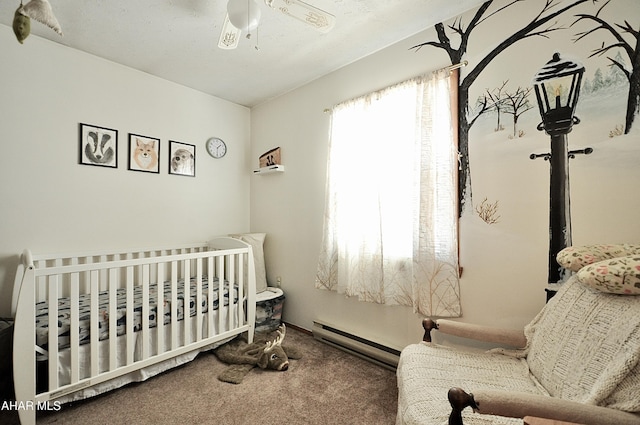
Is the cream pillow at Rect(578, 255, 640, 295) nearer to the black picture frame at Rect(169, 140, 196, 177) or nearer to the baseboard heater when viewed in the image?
the baseboard heater

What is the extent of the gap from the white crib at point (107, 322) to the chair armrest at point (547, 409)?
6.06 feet

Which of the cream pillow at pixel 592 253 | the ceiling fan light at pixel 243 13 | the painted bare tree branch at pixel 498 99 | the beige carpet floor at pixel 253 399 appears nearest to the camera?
the cream pillow at pixel 592 253

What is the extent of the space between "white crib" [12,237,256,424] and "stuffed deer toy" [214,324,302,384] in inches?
4.6

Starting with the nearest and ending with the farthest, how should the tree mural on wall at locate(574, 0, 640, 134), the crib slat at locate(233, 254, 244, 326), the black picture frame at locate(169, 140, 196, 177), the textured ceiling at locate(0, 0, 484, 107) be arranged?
the tree mural on wall at locate(574, 0, 640, 134) < the textured ceiling at locate(0, 0, 484, 107) < the crib slat at locate(233, 254, 244, 326) < the black picture frame at locate(169, 140, 196, 177)

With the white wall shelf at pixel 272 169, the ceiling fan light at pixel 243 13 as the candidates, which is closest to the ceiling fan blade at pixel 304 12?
the ceiling fan light at pixel 243 13

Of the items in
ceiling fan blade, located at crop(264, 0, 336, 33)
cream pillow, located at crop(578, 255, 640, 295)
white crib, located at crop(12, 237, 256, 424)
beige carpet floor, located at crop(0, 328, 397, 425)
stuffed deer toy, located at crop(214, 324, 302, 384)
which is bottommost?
beige carpet floor, located at crop(0, 328, 397, 425)

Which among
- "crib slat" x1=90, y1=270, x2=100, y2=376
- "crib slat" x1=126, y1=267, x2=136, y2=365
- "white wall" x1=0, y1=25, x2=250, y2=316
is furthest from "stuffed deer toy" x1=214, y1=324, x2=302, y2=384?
"white wall" x1=0, y1=25, x2=250, y2=316

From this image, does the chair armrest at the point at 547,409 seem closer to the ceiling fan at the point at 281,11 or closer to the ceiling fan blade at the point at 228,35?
the ceiling fan at the point at 281,11

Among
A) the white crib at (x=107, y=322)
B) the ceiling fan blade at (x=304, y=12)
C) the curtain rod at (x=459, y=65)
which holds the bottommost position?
the white crib at (x=107, y=322)

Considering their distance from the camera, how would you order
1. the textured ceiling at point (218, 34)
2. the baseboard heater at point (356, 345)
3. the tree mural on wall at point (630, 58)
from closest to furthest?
the tree mural on wall at point (630, 58)
the textured ceiling at point (218, 34)
the baseboard heater at point (356, 345)

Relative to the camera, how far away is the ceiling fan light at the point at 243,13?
1.42m

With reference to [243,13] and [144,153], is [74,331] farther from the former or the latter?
[243,13]

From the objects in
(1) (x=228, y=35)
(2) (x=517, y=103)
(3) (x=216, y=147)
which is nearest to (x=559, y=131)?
(2) (x=517, y=103)

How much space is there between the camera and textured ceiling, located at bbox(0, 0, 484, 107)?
177cm
